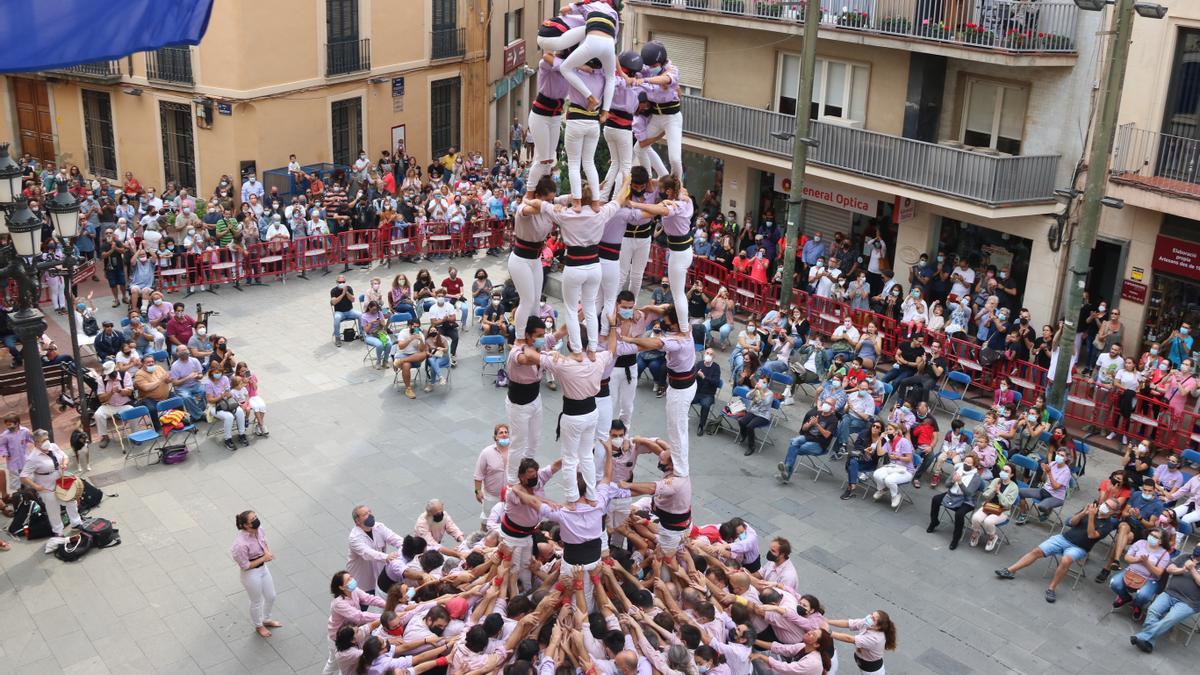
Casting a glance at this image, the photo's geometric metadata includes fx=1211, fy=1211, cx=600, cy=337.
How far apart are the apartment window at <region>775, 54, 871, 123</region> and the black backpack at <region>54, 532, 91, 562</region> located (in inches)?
706

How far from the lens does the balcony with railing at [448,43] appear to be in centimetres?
3766

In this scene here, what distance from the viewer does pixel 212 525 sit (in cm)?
1758

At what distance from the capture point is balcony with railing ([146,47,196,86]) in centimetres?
3170

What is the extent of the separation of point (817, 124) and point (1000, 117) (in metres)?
3.87

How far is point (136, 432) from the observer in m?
19.5

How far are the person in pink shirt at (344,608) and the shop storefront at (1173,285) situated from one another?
16.5 m

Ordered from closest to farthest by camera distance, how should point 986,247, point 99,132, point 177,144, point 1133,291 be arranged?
point 1133,291 < point 986,247 < point 177,144 < point 99,132

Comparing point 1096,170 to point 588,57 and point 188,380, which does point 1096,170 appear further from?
point 188,380

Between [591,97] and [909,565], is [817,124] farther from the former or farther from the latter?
[591,97]

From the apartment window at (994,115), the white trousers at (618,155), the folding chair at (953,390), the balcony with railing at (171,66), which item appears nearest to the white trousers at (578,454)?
the white trousers at (618,155)

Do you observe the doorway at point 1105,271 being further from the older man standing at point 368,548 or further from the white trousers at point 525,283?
the older man standing at point 368,548

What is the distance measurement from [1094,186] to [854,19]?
855 centimetres

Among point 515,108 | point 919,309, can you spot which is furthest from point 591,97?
point 515,108

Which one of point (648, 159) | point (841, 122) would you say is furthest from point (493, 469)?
point (841, 122)
